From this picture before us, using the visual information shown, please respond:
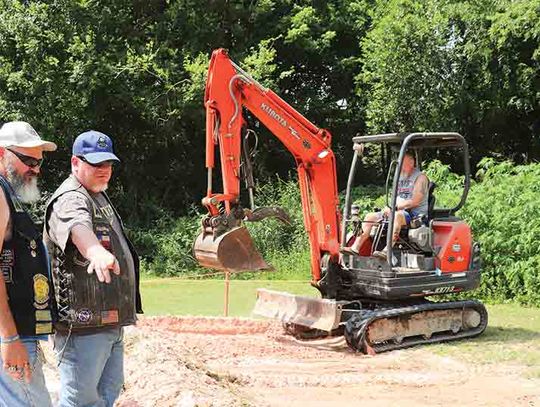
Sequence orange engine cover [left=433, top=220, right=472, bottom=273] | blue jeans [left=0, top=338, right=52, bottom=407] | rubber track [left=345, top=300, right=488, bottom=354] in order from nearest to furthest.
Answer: blue jeans [left=0, top=338, right=52, bottom=407] → rubber track [left=345, top=300, right=488, bottom=354] → orange engine cover [left=433, top=220, right=472, bottom=273]

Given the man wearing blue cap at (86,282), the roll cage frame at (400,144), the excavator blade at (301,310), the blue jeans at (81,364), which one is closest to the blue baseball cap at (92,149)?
the man wearing blue cap at (86,282)

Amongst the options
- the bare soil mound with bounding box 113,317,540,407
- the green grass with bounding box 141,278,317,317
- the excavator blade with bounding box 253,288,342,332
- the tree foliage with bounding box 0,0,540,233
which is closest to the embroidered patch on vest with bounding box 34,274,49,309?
the bare soil mound with bounding box 113,317,540,407

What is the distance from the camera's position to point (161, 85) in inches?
787

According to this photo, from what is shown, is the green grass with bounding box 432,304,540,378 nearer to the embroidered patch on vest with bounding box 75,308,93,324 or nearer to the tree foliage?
the embroidered patch on vest with bounding box 75,308,93,324

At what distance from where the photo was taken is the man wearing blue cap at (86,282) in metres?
3.60

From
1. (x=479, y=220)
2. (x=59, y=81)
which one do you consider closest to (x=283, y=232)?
(x=479, y=220)

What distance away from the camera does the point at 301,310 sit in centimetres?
884

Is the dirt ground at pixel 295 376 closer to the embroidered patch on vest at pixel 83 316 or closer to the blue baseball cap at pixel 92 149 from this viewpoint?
the embroidered patch on vest at pixel 83 316

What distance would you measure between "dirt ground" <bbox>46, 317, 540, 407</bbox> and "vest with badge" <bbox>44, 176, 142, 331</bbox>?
1.55m

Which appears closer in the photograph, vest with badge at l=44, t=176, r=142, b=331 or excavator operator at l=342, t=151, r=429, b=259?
vest with badge at l=44, t=176, r=142, b=331

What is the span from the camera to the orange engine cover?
866 centimetres

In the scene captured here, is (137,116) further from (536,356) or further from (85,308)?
(85,308)

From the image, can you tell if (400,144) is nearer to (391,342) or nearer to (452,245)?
(452,245)

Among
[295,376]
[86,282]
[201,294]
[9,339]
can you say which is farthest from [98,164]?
[201,294]
